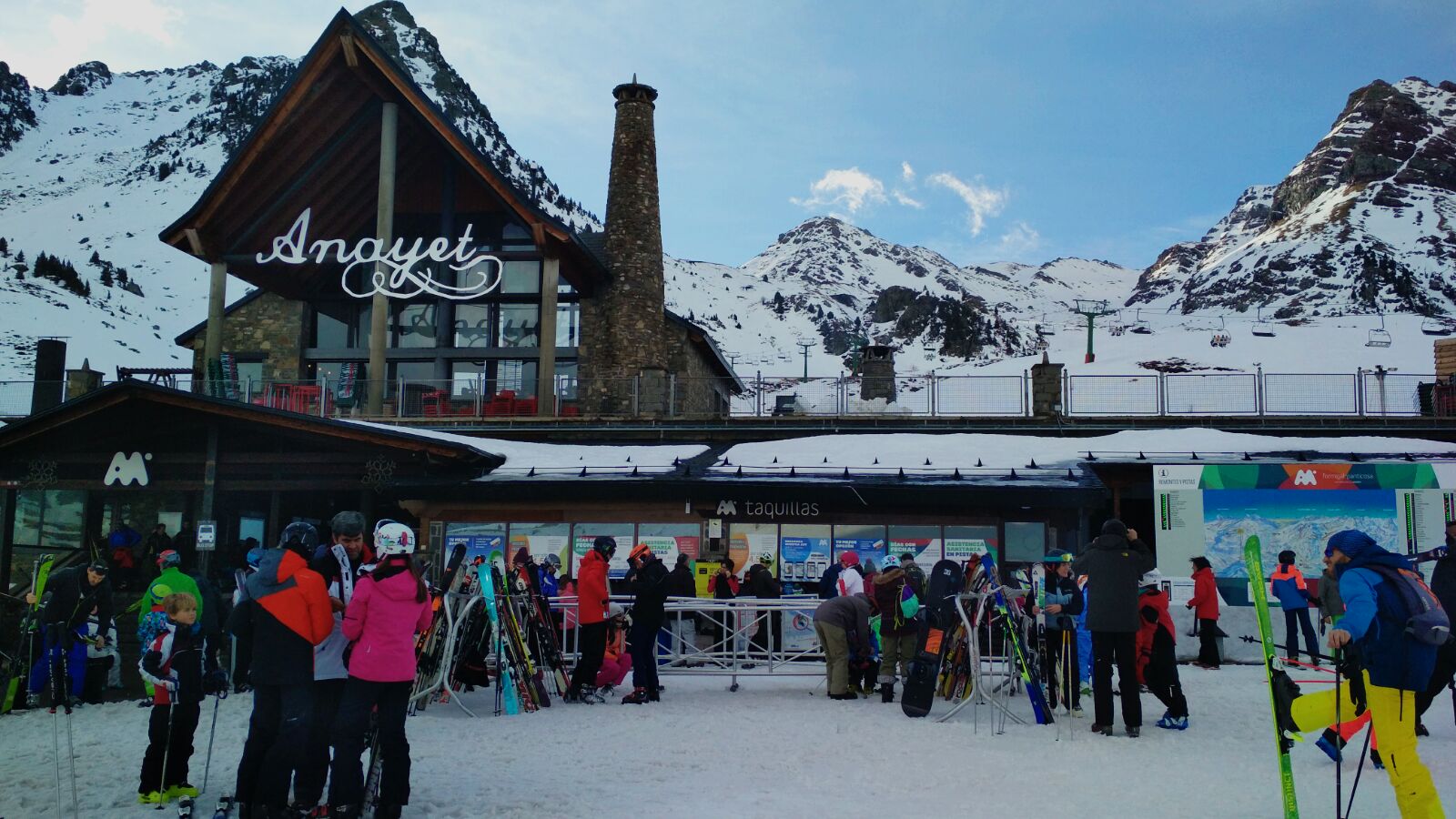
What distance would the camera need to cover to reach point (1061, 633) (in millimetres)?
10602

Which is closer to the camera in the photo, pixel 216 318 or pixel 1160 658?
pixel 1160 658

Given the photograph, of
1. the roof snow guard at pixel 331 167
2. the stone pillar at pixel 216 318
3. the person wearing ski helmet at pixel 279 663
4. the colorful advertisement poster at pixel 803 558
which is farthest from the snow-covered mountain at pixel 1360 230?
the person wearing ski helmet at pixel 279 663

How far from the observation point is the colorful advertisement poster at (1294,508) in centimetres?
1712

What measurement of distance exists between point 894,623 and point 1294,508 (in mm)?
8955

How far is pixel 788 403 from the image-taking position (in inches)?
915

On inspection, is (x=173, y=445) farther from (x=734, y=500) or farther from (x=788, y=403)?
(x=788, y=403)

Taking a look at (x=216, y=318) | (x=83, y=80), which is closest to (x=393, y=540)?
(x=216, y=318)

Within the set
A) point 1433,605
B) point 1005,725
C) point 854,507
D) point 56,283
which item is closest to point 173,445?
point 854,507

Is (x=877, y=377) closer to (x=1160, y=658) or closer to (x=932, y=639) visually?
(x=932, y=639)

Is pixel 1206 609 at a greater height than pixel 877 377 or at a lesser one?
lesser

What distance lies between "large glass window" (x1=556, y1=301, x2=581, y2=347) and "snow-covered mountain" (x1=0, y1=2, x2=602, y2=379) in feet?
44.1

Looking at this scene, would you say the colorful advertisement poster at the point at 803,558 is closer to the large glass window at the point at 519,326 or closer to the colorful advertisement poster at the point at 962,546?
the colorful advertisement poster at the point at 962,546

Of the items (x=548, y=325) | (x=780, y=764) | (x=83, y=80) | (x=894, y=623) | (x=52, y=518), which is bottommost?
(x=780, y=764)

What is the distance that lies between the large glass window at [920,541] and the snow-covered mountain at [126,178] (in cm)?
2524
